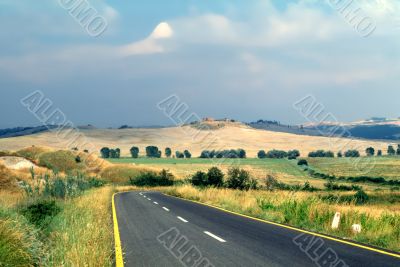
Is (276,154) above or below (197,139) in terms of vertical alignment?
below

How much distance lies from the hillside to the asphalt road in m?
128

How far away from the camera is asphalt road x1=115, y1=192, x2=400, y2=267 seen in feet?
27.9

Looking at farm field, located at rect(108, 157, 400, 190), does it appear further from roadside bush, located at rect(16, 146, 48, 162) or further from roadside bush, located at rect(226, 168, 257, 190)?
roadside bush, located at rect(226, 168, 257, 190)

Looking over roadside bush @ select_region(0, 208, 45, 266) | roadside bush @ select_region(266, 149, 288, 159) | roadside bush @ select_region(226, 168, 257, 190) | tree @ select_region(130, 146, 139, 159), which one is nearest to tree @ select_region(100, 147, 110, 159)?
tree @ select_region(130, 146, 139, 159)

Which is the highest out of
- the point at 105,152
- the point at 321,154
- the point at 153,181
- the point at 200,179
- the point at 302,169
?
the point at 321,154

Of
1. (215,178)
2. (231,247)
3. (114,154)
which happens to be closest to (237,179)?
(215,178)

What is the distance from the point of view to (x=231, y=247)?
Answer: 10070 millimetres

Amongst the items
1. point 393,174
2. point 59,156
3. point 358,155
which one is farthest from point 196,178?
point 358,155

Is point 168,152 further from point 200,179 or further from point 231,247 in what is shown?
point 231,247

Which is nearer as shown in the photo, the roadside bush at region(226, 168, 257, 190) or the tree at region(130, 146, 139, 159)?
the roadside bush at region(226, 168, 257, 190)

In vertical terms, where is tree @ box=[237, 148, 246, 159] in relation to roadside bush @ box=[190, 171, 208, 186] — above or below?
above

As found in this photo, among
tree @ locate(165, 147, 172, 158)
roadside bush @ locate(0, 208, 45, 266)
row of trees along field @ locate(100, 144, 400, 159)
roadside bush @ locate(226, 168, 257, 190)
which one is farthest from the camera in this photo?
tree @ locate(165, 147, 172, 158)

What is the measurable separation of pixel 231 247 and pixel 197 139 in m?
172

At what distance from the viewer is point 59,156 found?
7688cm
